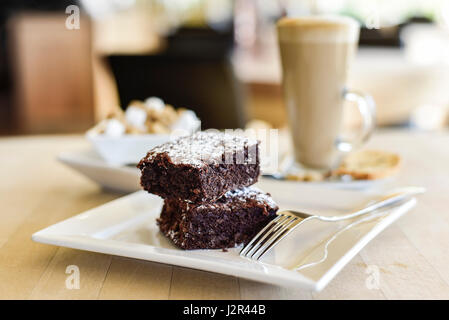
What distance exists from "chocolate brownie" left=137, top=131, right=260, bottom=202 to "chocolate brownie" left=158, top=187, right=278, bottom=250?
2 centimetres

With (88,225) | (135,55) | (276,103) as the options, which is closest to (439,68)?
(276,103)

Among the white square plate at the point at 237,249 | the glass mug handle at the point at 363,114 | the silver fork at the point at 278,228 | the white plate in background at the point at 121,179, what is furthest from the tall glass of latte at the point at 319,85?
the silver fork at the point at 278,228

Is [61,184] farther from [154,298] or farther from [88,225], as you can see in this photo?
[154,298]

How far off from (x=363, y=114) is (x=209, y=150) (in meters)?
0.60

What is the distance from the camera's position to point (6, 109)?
6324 millimetres

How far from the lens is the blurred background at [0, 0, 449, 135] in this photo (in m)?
2.79

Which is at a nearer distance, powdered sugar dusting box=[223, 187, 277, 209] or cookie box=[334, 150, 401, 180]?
powdered sugar dusting box=[223, 187, 277, 209]

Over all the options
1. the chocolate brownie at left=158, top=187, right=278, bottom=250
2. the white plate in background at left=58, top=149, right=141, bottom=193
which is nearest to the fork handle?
the chocolate brownie at left=158, top=187, right=278, bottom=250

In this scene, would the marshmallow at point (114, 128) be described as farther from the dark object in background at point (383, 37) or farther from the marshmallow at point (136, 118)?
the dark object in background at point (383, 37)

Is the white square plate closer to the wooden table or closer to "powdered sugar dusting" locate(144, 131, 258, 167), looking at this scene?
the wooden table

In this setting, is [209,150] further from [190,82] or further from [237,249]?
[190,82]

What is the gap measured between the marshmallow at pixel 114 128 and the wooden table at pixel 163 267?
14 centimetres

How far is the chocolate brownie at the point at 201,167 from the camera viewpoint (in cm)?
82

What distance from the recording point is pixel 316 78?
1.31m
